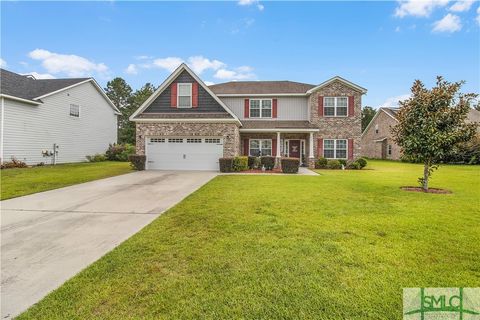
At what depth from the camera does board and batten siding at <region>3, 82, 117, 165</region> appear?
55.3 feet

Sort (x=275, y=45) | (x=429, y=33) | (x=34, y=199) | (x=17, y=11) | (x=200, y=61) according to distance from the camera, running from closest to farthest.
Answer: (x=34, y=199) → (x=17, y=11) → (x=429, y=33) → (x=275, y=45) → (x=200, y=61)

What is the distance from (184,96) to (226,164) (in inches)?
232

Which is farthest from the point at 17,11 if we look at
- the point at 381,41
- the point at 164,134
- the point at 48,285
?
the point at 381,41

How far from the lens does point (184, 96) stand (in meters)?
17.9

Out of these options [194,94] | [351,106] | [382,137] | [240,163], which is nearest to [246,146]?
[240,163]

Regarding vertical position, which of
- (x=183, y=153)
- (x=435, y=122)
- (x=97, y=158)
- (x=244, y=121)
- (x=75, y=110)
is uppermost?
(x=75, y=110)

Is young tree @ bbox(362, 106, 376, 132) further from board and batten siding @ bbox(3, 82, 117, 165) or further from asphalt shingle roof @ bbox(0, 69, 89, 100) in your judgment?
asphalt shingle roof @ bbox(0, 69, 89, 100)

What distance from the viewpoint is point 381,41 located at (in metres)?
17.0

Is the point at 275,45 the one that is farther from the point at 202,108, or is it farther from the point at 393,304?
the point at 393,304

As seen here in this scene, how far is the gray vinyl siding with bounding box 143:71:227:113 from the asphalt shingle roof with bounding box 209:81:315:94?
12.8 feet

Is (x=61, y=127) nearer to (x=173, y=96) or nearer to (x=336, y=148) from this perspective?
(x=173, y=96)

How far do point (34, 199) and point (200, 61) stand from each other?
25375mm

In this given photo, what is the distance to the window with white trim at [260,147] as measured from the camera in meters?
20.4

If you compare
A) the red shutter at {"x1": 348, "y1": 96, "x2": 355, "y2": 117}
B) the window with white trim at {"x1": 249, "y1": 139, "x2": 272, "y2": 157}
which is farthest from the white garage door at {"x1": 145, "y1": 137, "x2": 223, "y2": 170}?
the red shutter at {"x1": 348, "y1": 96, "x2": 355, "y2": 117}
